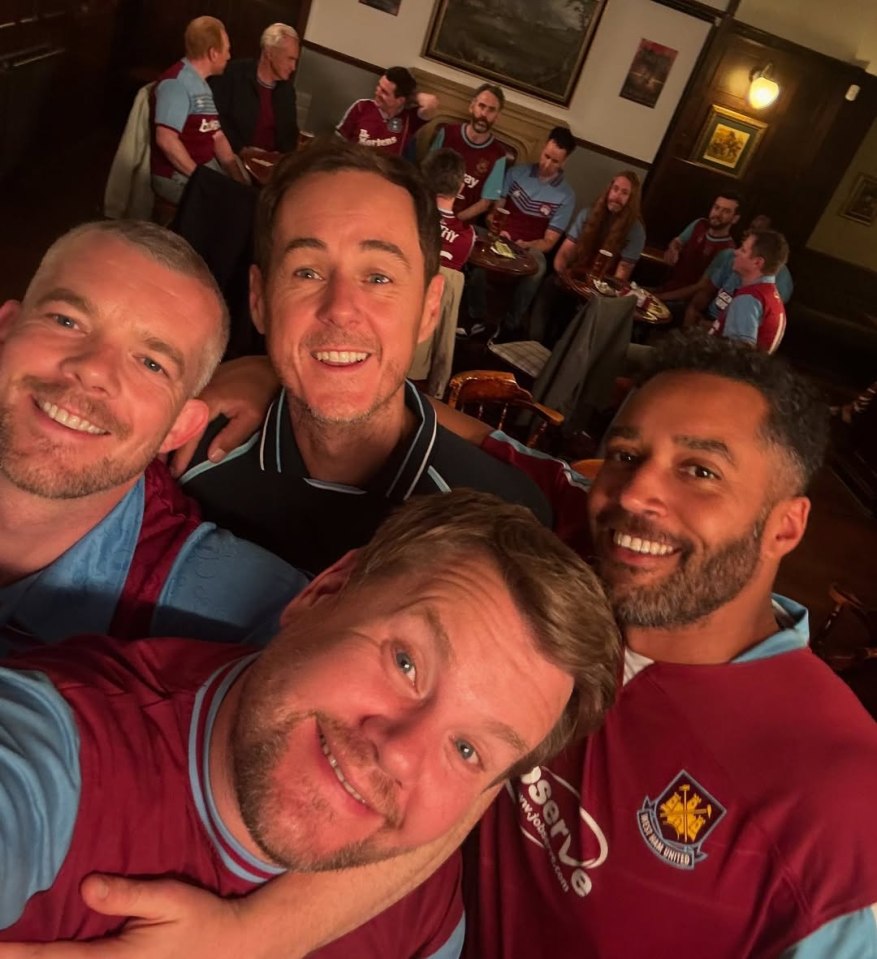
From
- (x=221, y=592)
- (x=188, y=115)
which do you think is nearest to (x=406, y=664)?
(x=221, y=592)

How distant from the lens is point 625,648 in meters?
1.43

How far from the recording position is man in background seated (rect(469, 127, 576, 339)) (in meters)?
6.07

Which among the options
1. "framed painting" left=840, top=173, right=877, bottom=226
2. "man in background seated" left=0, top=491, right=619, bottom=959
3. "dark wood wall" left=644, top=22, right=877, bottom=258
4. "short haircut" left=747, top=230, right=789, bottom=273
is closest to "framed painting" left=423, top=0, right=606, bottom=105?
"dark wood wall" left=644, top=22, right=877, bottom=258

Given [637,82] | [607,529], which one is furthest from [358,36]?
[607,529]

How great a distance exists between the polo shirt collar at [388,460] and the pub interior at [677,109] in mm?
5268

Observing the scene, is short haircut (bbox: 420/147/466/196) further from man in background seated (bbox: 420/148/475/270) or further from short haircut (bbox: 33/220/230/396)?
short haircut (bbox: 33/220/230/396)

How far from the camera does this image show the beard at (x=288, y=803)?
89cm

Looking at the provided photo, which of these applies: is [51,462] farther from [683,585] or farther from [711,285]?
[711,285]

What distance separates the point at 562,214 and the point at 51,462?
5.88 metres

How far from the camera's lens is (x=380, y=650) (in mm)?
990

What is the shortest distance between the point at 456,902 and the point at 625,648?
1.77ft

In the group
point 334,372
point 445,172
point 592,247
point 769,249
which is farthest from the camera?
point 592,247

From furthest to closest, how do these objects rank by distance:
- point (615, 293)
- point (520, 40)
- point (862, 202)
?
1. point (862, 202)
2. point (520, 40)
3. point (615, 293)

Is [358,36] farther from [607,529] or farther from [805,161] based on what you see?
[607,529]
